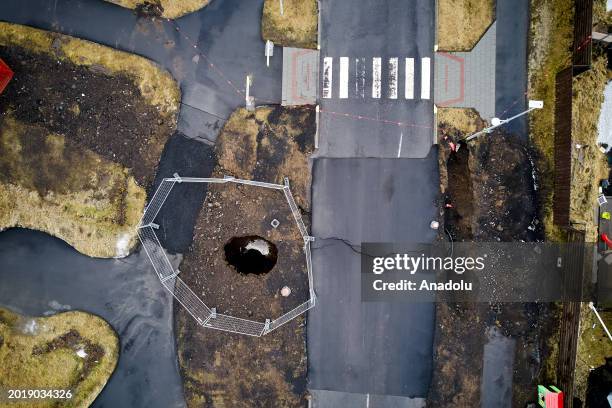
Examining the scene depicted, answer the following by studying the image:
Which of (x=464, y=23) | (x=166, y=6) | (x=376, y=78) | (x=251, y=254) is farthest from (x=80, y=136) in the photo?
(x=464, y=23)

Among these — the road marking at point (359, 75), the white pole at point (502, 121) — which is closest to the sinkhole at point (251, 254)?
the road marking at point (359, 75)

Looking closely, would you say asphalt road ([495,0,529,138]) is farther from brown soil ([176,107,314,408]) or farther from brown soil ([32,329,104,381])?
brown soil ([32,329,104,381])

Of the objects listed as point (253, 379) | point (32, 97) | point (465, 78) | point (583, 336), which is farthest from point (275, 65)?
point (583, 336)

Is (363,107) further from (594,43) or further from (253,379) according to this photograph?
(253,379)

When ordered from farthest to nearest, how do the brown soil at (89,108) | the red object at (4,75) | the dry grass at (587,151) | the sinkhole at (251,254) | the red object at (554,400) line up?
1. the sinkhole at (251,254)
2. the brown soil at (89,108)
3. the red object at (4,75)
4. the dry grass at (587,151)
5. the red object at (554,400)

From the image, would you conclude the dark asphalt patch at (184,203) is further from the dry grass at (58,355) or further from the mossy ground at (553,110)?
the mossy ground at (553,110)

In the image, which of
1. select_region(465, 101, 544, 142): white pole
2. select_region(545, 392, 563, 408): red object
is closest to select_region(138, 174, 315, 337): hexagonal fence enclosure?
select_region(465, 101, 544, 142): white pole
